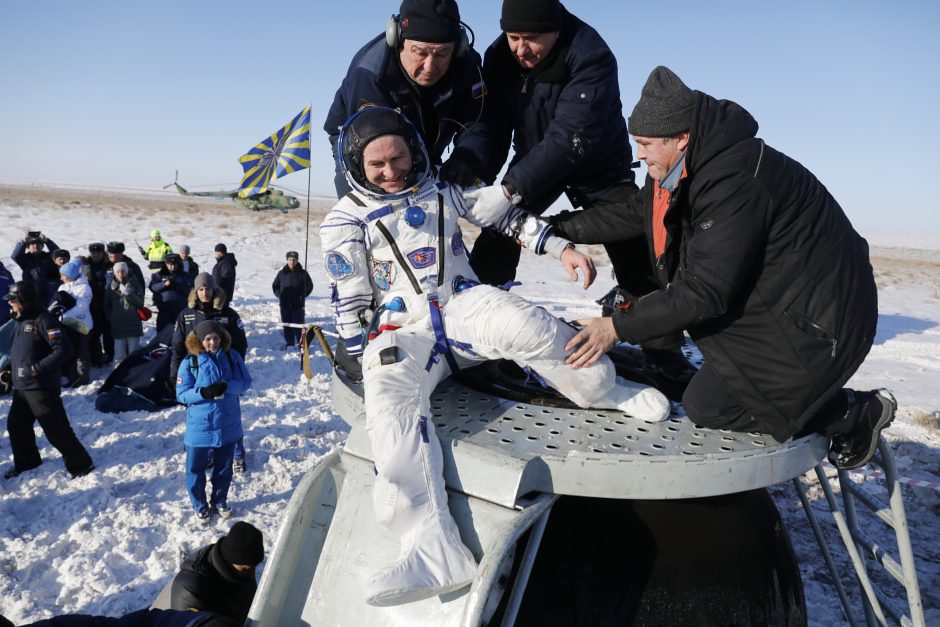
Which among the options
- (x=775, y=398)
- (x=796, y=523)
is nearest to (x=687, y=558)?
(x=775, y=398)

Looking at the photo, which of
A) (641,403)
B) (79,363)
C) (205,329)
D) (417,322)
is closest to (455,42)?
(417,322)

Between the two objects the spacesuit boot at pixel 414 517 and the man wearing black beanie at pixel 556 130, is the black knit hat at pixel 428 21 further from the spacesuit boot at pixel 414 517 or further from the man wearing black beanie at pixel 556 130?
the spacesuit boot at pixel 414 517

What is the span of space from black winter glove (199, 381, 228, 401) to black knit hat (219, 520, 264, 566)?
6.91ft

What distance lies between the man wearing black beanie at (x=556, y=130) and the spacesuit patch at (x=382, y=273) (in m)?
0.58

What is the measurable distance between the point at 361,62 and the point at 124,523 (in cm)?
442

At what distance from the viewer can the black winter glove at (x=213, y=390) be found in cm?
566

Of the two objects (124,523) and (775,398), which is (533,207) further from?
(124,523)

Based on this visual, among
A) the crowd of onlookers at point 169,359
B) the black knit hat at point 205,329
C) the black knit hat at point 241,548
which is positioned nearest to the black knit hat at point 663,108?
the crowd of onlookers at point 169,359

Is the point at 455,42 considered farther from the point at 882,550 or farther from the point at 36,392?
the point at 36,392

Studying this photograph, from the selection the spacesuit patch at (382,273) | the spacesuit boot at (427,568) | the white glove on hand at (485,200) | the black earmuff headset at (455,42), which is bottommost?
the spacesuit boot at (427,568)

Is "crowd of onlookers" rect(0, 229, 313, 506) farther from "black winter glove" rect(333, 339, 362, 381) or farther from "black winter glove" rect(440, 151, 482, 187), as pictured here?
"black winter glove" rect(440, 151, 482, 187)

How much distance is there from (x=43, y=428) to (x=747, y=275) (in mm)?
6592

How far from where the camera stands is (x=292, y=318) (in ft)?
37.8

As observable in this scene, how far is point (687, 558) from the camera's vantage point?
2473mm
